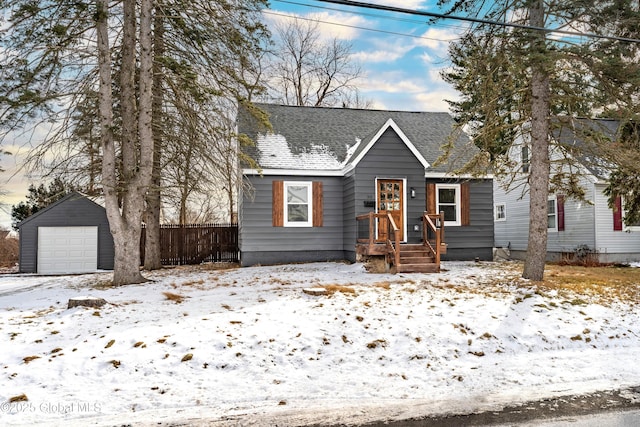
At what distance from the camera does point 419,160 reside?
15562 mm

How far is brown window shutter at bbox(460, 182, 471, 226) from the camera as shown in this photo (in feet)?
56.9

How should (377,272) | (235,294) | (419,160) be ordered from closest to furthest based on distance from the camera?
(235,294) → (377,272) → (419,160)

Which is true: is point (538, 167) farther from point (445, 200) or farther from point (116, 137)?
point (116, 137)

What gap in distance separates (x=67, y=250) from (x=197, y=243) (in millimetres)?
5133

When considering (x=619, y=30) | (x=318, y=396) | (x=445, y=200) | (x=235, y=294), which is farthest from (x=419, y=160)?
(x=318, y=396)

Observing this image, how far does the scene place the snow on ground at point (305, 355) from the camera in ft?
14.7

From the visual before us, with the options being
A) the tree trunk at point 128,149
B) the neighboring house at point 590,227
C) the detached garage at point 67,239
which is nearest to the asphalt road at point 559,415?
the tree trunk at point 128,149

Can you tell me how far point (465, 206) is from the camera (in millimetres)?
17375

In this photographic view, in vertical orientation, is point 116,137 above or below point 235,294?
above

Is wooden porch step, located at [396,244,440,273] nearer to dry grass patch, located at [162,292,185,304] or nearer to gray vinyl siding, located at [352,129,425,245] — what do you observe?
gray vinyl siding, located at [352,129,425,245]

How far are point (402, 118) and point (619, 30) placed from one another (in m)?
10.5

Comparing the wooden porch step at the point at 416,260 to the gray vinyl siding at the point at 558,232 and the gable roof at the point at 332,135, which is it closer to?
the gable roof at the point at 332,135

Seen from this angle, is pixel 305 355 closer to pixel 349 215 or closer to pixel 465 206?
pixel 349 215

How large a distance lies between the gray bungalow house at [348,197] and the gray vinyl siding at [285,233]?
0.12ft
